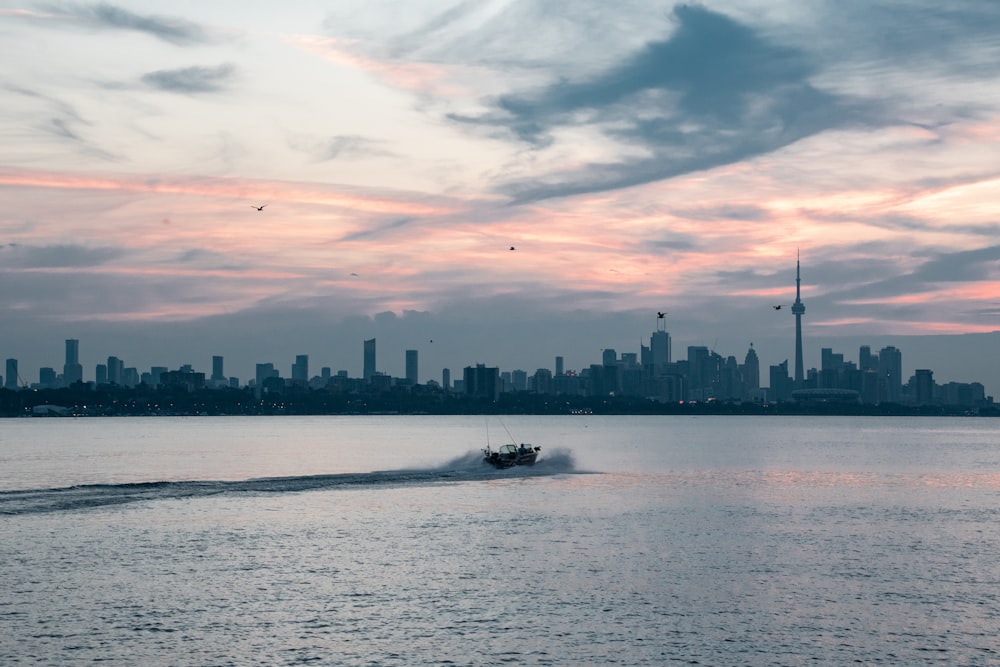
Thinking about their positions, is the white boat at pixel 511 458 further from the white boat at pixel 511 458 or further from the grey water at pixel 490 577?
the grey water at pixel 490 577

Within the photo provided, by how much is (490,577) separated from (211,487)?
67.0m

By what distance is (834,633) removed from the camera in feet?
174

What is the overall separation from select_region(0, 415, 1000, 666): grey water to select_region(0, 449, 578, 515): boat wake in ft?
2.47

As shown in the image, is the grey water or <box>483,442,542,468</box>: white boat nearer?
the grey water

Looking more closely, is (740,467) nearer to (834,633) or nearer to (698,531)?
(698,531)

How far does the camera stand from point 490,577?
67.8m

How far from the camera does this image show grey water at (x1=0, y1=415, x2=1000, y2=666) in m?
50.4

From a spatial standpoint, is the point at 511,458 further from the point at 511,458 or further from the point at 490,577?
the point at 490,577

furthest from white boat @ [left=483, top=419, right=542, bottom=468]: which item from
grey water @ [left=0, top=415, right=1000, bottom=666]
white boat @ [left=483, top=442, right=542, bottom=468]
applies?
grey water @ [left=0, top=415, right=1000, bottom=666]

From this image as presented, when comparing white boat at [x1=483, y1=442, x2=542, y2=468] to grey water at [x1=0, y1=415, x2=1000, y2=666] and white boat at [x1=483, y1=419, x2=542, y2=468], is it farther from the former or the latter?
grey water at [x1=0, y1=415, x2=1000, y2=666]

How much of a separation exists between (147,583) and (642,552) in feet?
113

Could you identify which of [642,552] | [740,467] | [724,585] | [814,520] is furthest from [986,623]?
[740,467]

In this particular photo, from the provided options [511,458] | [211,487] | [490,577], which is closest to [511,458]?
[511,458]

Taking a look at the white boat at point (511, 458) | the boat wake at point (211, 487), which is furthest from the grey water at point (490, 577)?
the white boat at point (511, 458)
